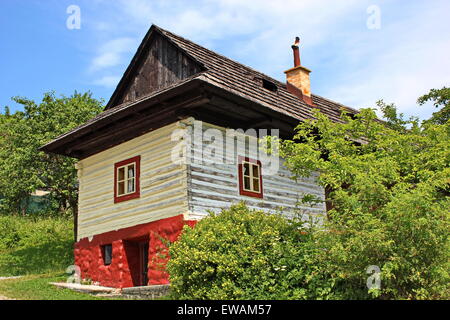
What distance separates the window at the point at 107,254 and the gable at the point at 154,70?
456cm

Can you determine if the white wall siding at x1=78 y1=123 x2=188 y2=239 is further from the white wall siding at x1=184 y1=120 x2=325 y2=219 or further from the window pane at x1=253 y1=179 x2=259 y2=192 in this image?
the window pane at x1=253 y1=179 x2=259 y2=192

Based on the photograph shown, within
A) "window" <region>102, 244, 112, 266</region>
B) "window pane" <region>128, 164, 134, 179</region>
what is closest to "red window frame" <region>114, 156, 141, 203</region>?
"window pane" <region>128, 164, 134, 179</region>

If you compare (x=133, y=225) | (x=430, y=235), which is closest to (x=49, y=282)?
(x=133, y=225)

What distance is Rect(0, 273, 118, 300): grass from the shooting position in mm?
11336

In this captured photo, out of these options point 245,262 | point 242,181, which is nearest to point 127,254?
point 242,181

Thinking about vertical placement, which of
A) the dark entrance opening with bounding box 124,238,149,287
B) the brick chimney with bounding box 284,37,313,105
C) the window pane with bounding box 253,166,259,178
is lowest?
the dark entrance opening with bounding box 124,238,149,287

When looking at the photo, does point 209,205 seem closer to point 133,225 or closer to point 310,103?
point 133,225

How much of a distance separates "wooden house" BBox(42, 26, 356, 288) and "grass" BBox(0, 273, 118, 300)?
133 centimetres

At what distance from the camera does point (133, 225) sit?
13.3 m

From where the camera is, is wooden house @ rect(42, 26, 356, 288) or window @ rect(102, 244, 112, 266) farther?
window @ rect(102, 244, 112, 266)

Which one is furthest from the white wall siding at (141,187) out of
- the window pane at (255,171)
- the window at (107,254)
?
the window pane at (255,171)

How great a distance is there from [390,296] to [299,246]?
1.95 metres

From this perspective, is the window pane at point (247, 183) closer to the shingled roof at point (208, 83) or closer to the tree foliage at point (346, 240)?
the shingled roof at point (208, 83)

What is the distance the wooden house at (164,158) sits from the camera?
12281 millimetres
